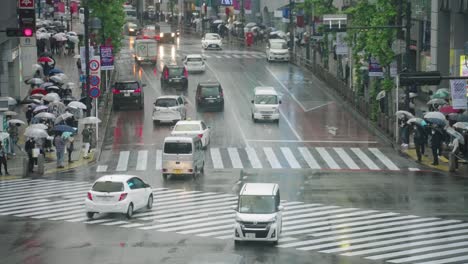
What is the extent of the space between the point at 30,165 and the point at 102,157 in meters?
5.60

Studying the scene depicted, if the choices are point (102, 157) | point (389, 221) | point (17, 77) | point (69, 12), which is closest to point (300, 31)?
point (69, 12)

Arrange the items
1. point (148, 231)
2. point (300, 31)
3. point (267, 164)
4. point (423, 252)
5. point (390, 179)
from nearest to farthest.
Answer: point (423, 252) < point (148, 231) < point (390, 179) < point (267, 164) < point (300, 31)

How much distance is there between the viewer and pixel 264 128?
6203 cm

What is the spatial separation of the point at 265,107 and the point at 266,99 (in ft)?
2.65

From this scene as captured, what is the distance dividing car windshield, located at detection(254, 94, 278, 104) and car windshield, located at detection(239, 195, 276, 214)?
98.1 ft

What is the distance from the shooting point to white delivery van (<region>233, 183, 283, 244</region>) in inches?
1309

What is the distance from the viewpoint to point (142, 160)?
5175 centimetres

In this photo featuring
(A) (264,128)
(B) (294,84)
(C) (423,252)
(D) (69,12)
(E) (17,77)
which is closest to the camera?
(C) (423,252)

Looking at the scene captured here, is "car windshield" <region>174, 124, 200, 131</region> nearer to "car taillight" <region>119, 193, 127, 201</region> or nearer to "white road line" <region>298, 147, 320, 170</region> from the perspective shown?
"white road line" <region>298, 147, 320, 170</region>

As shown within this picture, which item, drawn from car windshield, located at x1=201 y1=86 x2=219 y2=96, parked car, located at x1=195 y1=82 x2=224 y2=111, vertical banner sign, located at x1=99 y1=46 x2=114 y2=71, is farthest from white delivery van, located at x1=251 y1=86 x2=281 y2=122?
vertical banner sign, located at x1=99 y1=46 x2=114 y2=71

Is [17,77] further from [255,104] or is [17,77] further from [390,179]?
[390,179]

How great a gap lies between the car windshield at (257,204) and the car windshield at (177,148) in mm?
12096

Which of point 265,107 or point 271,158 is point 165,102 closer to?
point 265,107

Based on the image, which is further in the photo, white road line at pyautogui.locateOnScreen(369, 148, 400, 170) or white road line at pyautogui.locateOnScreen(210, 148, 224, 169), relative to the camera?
white road line at pyautogui.locateOnScreen(369, 148, 400, 170)
